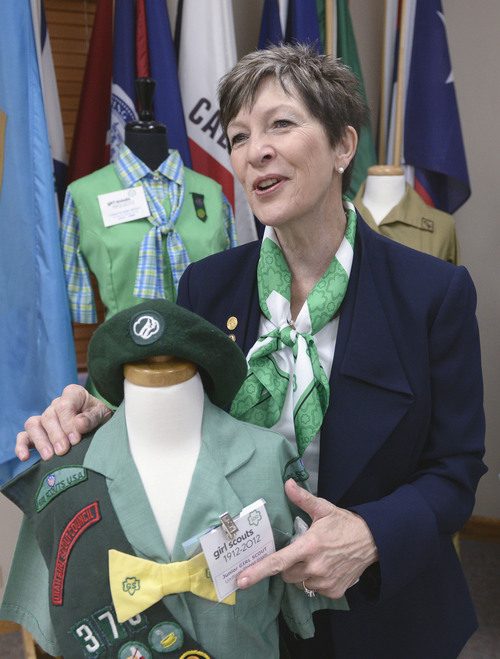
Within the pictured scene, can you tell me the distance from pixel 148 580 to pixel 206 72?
199cm

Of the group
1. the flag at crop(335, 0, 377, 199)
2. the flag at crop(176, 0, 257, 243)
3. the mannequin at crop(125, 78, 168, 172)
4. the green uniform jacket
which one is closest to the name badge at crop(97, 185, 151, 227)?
the mannequin at crop(125, 78, 168, 172)

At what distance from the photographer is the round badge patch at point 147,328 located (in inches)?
32.7

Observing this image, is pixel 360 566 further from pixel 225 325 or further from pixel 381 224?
pixel 381 224

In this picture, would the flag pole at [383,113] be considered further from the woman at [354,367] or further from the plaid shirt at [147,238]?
the woman at [354,367]

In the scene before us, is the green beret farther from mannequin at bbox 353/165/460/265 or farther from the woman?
mannequin at bbox 353/165/460/265

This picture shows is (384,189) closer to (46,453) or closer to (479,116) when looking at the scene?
(479,116)

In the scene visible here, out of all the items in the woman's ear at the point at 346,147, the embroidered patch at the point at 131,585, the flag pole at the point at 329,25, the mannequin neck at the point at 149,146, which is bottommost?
the embroidered patch at the point at 131,585

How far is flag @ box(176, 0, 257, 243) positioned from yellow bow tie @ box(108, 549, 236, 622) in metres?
1.79

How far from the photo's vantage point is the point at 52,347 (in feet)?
6.51

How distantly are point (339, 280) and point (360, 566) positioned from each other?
18.5 inches

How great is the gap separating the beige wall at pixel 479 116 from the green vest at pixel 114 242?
122cm

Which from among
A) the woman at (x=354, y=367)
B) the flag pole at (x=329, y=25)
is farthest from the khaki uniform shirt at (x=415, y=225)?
the woman at (x=354, y=367)

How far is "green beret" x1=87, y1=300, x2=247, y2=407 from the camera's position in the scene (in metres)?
0.83

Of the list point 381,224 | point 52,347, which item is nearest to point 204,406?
point 52,347
